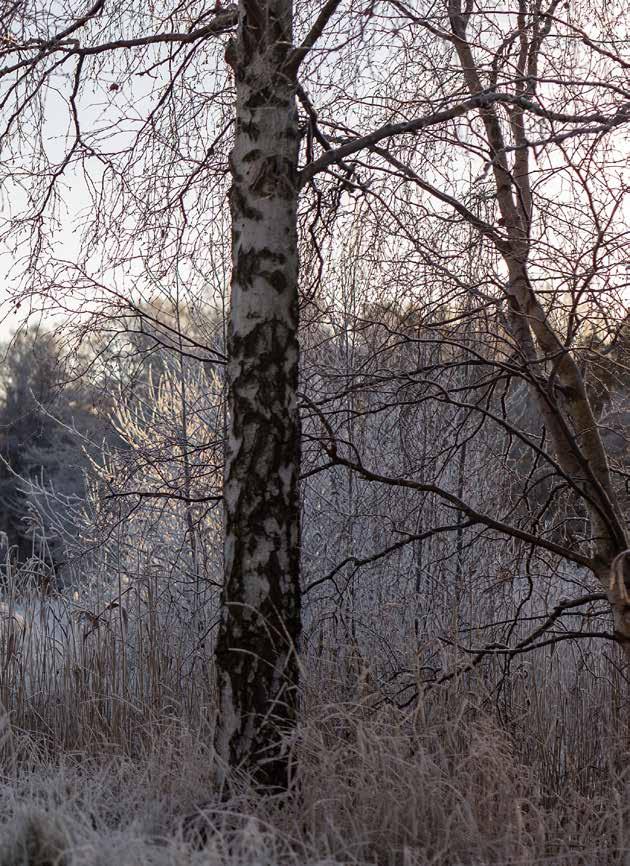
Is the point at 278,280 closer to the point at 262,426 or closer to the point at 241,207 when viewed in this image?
the point at 241,207

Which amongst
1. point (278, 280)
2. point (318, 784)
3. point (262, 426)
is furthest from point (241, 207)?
point (318, 784)

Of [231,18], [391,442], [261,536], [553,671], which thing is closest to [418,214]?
[231,18]

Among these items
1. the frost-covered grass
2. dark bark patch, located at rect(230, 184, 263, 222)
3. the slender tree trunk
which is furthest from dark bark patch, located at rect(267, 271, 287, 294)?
the frost-covered grass

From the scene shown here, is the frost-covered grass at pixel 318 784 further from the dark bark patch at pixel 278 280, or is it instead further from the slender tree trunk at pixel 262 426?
the dark bark patch at pixel 278 280

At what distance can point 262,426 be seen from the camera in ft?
10.6

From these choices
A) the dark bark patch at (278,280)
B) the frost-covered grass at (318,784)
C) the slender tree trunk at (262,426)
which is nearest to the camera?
the frost-covered grass at (318,784)

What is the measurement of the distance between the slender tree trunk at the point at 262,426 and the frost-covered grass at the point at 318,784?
158mm

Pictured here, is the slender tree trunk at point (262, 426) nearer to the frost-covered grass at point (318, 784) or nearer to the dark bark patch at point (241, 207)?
the dark bark patch at point (241, 207)

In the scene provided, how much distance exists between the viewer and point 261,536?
3.19 m

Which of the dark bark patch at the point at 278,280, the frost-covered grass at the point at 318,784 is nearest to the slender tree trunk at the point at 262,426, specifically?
the dark bark patch at the point at 278,280

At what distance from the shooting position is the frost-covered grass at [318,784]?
2760 mm

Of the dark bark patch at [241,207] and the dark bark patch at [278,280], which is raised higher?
the dark bark patch at [241,207]

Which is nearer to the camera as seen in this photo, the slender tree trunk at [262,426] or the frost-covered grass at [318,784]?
the frost-covered grass at [318,784]

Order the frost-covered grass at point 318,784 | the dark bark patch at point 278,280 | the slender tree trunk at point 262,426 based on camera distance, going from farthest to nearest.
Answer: the dark bark patch at point 278,280, the slender tree trunk at point 262,426, the frost-covered grass at point 318,784
